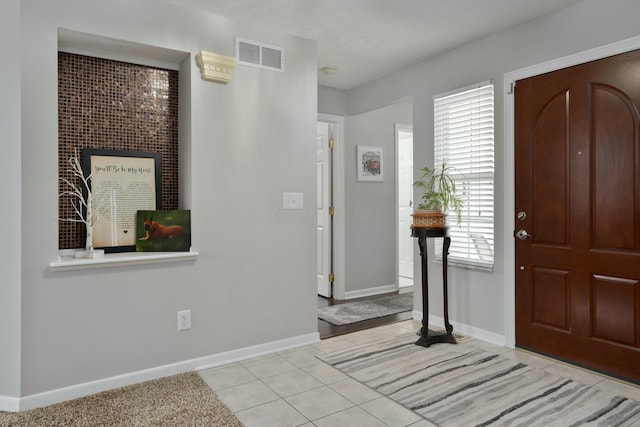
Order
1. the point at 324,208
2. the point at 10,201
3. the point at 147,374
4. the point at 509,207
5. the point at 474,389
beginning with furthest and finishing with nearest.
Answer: the point at 324,208 < the point at 509,207 < the point at 147,374 < the point at 474,389 < the point at 10,201

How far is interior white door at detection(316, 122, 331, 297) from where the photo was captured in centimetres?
489

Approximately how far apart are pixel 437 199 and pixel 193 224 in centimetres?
189

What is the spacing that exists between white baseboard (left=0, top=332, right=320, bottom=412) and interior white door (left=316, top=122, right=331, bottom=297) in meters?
1.60

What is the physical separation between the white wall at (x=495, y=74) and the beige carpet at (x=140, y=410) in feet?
7.04

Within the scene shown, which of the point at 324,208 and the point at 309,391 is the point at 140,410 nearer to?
the point at 309,391

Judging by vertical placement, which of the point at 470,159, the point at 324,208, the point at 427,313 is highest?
the point at 470,159

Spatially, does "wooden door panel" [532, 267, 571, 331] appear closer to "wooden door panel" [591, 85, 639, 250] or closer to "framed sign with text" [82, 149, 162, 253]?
"wooden door panel" [591, 85, 639, 250]

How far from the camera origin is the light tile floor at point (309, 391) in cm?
218

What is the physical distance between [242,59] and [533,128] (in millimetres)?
2132

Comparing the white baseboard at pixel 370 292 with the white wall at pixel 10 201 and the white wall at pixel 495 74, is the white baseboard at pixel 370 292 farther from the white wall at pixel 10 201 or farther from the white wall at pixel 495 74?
the white wall at pixel 10 201

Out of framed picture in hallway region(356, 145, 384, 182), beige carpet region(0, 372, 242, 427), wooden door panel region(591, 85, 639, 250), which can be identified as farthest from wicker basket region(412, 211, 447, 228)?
beige carpet region(0, 372, 242, 427)

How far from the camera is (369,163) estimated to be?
4.98 metres

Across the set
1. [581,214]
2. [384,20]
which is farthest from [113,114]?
[581,214]

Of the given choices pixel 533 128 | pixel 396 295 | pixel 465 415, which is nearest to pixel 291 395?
pixel 465 415
